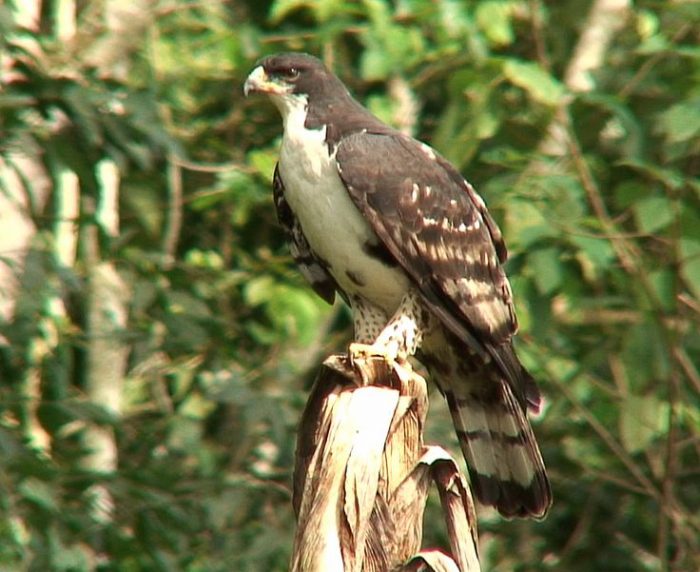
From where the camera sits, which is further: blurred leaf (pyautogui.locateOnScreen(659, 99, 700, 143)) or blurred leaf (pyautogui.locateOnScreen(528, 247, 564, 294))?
blurred leaf (pyautogui.locateOnScreen(528, 247, 564, 294))

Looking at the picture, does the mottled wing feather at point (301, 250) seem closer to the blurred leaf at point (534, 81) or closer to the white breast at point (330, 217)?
the white breast at point (330, 217)

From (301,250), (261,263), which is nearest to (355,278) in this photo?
(301,250)

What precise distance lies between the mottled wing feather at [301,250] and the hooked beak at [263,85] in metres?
0.34

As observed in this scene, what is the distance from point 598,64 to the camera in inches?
308

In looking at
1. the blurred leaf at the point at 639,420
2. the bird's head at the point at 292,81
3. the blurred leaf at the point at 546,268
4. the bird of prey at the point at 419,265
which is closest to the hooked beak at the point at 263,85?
the bird's head at the point at 292,81

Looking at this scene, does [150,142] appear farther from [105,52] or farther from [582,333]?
[582,333]

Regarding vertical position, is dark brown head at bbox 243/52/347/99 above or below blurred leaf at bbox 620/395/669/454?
above

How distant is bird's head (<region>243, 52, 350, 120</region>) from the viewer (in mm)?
4953

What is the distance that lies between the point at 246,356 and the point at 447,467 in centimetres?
407

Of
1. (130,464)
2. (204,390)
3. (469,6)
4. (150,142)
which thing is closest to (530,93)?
(469,6)

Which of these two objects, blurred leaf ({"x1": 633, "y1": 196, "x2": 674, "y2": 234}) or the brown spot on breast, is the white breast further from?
blurred leaf ({"x1": 633, "y1": 196, "x2": 674, "y2": 234})

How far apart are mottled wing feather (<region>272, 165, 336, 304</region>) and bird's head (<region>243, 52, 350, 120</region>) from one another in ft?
1.00

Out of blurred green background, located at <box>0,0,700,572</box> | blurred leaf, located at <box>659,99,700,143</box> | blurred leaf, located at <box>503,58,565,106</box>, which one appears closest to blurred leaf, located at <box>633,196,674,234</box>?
blurred green background, located at <box>0,0,700,572</box>

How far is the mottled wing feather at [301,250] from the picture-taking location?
4.82m
